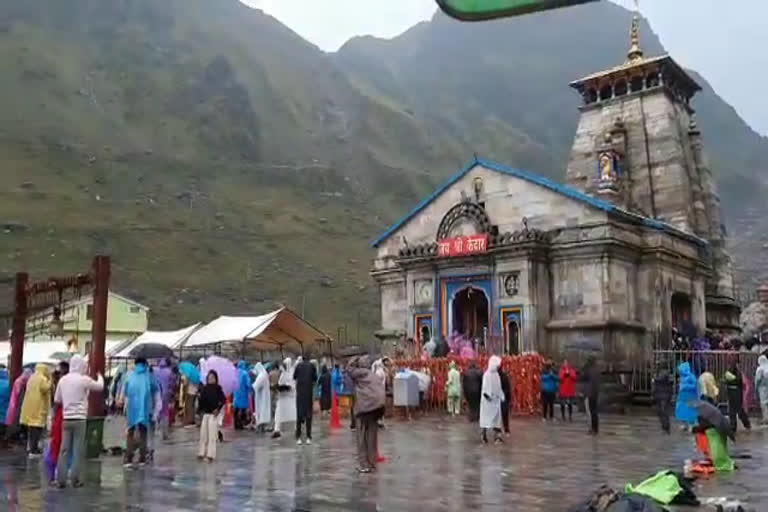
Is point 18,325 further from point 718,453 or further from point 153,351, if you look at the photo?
point 718,453

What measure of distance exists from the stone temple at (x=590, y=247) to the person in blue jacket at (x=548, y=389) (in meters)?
3.93

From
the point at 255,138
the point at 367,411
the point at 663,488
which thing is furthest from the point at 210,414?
the point at 255,138

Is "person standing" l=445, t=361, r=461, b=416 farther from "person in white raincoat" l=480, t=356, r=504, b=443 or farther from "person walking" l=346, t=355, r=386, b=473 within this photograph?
"person walking" l=346, t=355, r=386, b=473

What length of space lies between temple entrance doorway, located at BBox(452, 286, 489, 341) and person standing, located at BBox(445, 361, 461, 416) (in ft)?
20.3

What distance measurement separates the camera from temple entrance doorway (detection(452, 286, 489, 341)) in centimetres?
2802

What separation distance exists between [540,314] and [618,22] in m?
162

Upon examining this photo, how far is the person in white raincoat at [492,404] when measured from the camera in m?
14.8

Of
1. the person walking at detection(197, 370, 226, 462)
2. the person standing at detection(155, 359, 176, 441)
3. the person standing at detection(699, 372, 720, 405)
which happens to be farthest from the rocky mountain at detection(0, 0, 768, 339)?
the person walking at detection(197, 370, 226, 462)

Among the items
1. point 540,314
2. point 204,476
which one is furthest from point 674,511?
point 540,314

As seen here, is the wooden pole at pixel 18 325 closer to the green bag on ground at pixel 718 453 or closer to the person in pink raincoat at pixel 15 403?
the person in pink raincoat at pixel 15 403

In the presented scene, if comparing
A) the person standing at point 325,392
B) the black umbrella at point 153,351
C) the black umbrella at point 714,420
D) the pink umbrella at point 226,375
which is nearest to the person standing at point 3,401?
the black umbrella at point 153,351

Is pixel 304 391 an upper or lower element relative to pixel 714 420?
upper

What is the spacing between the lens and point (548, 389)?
1988cm

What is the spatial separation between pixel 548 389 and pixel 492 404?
552 centimetres
